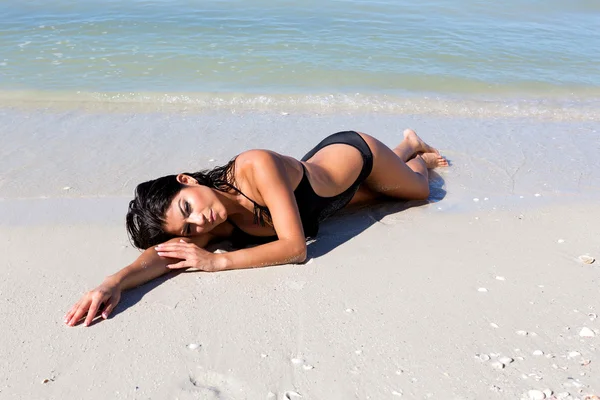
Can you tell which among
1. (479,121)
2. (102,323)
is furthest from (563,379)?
(479,121)

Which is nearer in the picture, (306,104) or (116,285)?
(116,285)

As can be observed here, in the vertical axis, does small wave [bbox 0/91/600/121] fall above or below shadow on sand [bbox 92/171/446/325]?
below

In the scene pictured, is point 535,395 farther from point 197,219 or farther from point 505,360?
point 197,219

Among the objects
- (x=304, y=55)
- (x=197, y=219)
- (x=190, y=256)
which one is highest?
(x=197, y=219)

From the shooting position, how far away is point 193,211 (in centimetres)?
358

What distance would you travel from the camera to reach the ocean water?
25.1ft

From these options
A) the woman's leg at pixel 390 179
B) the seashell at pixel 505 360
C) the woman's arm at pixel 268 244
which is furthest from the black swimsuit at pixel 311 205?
the seashell at pixel 505 360

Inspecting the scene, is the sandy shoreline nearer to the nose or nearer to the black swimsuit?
the black swimsuit

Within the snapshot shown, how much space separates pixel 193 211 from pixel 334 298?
0.90 metres

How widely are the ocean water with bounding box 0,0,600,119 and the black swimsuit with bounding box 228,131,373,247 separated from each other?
2946 mm

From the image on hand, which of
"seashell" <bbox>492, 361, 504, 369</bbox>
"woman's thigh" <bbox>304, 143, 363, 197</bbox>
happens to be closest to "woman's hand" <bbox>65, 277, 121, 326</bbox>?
"woman's thigh" <bbox>304, 143, 363, 197</bbox>

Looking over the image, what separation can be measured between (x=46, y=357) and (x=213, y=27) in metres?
8.69

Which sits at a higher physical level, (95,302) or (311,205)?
(311,205)

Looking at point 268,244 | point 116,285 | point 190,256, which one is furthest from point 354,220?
point 116,285
